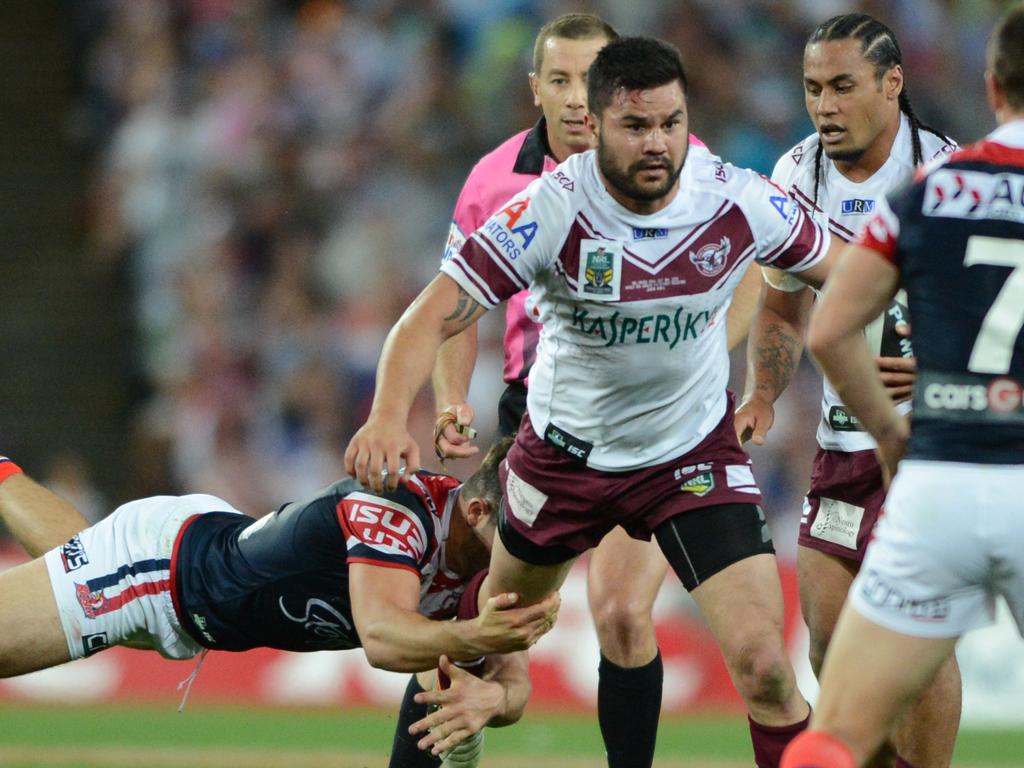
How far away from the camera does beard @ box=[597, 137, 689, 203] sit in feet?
17.7

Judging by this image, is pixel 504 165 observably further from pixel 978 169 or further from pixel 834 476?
pixel 978 169

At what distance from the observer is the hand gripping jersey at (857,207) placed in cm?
617

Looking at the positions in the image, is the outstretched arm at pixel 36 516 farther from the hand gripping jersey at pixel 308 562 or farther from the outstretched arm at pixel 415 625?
the outstretched arm at pixel 415 625

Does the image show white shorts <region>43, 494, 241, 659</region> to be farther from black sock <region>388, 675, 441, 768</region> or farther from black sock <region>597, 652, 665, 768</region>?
black sock <region>597, 652, 665, 768</region>

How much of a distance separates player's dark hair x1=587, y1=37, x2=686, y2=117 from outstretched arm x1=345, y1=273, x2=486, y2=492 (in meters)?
0.79

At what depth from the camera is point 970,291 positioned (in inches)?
163

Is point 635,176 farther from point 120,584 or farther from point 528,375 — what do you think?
point 120,584

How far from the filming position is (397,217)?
13.6 m

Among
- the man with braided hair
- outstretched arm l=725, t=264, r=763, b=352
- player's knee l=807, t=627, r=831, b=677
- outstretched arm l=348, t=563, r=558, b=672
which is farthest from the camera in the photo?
outstretched arm l=725, t=264, r=763, b=352

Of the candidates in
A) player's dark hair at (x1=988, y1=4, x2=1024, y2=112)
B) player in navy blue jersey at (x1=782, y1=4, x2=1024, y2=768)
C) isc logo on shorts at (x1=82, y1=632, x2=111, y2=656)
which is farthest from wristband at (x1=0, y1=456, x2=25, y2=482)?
player's dark hair at (x1=988, y1=4, x2=1024, y2=112)

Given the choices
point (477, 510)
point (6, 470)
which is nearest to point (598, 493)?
point (477, 510)

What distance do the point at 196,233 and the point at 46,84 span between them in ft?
9.84

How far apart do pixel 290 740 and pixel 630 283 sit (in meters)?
5.32

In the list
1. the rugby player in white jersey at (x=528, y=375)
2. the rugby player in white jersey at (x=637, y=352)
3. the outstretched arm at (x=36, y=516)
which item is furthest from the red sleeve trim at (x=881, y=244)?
the outstretched arm at (x=36, y=516)
